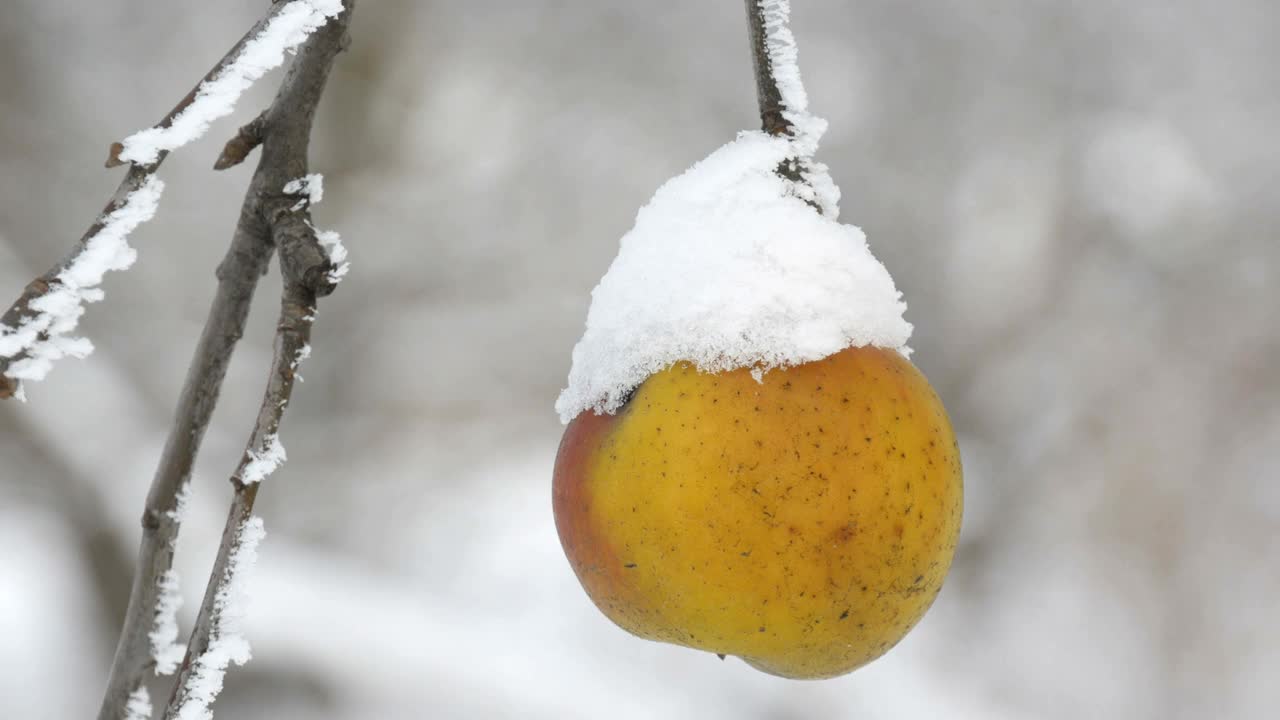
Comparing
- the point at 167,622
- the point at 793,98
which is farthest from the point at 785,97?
the point at 167,622

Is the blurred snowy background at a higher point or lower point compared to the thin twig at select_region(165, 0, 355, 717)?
higher

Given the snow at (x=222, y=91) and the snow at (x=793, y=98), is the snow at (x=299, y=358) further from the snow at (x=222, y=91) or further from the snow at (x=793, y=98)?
the snow at (x=793, y=98)

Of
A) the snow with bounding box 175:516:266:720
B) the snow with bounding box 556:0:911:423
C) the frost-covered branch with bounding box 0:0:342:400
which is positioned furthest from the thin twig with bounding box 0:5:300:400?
the snow with bounding box 556:0:911:423

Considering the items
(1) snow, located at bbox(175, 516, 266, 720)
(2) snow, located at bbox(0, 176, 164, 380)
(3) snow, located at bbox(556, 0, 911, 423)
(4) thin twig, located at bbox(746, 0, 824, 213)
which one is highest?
(4) thin twig, located at bbox(746, 0, 824, 213)

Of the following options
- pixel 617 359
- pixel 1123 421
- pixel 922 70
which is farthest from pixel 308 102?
pixel 1123 421

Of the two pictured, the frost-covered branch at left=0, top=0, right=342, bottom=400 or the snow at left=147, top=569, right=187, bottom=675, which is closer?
the frost-covered branch at left=0, top=0, right=342, bottom=400

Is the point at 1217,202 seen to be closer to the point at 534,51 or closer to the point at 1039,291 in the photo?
the point at 1039,291

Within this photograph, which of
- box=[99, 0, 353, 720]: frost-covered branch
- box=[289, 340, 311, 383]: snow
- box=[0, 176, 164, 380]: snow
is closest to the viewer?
box=[0, 176, 164, 380]: snow

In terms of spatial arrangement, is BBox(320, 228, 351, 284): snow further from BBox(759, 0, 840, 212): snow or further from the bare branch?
BBox(759, 0, 840, 212): snow
